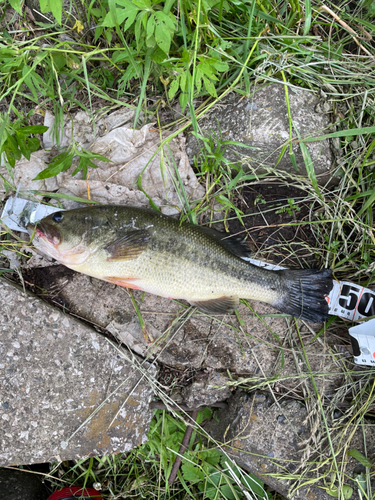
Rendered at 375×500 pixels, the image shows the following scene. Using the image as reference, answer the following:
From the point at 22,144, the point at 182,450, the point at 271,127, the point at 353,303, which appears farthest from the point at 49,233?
the point at 353,303

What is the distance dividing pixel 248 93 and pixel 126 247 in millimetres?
1688

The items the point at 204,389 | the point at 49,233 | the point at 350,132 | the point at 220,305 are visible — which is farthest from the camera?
the point at 204,389

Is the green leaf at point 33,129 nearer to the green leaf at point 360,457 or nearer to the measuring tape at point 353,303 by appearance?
the measuring tape at point 353,303

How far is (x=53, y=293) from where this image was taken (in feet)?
10.5

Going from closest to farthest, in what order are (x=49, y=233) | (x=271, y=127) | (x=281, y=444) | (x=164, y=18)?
Result: (x=164, y=18), (x=49, y=233), (x=271, y=127), (x=281, y=444)

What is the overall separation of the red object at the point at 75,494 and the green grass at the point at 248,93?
0.53ft

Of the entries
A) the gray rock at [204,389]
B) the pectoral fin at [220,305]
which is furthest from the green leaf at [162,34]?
the gray rock at [204,389]

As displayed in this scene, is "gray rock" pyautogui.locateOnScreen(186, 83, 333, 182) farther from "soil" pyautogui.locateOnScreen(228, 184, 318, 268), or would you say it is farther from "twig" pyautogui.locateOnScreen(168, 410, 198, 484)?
"twig" pyautogui.locateOnScreen(168, 410, 198, 484)

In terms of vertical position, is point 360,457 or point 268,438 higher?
point 360,457

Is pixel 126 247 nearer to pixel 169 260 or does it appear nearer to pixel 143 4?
pixel 169 260

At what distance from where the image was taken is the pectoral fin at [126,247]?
108 inches

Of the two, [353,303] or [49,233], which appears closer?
[49,233]

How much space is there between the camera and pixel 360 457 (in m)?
3.03

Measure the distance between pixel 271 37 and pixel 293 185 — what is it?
1.24m
